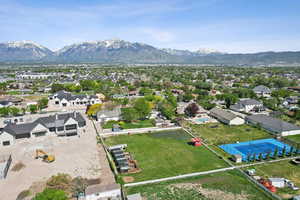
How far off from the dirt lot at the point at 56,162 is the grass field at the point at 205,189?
528 centimetres

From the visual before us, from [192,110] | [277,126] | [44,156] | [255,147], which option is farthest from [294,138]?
[44,156]

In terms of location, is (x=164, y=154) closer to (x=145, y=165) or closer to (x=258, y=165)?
(x=145, y=165)

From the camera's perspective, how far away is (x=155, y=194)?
835 inches

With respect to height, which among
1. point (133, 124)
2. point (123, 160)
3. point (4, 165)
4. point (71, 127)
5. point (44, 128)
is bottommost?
point (123, 160)

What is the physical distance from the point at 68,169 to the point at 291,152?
3196cm

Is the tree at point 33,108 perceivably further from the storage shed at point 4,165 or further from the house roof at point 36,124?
the storage shed at point 4,165

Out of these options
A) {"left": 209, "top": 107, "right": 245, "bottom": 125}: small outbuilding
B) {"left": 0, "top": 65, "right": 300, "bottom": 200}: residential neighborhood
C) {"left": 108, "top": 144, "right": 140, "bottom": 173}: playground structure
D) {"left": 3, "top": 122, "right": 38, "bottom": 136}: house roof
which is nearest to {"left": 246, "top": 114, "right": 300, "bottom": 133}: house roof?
{"left": 0, "top": 65, "right": 300, "bottom": 200}: residential neighborhood

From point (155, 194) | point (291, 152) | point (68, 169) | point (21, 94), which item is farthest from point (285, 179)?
point (21, 94)

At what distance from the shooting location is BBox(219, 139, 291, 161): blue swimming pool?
31.5 meters

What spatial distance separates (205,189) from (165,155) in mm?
9018

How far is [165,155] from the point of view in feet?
98.8

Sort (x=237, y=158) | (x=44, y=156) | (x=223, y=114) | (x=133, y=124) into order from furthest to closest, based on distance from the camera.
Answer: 1. (x=223, y=114)
2. (x=133, y=124)
3. (x=44, y=156)
4. (x=237, y=158)

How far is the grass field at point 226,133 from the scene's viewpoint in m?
36.3

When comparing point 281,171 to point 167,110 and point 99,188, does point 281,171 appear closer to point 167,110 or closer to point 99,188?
point 99,188
